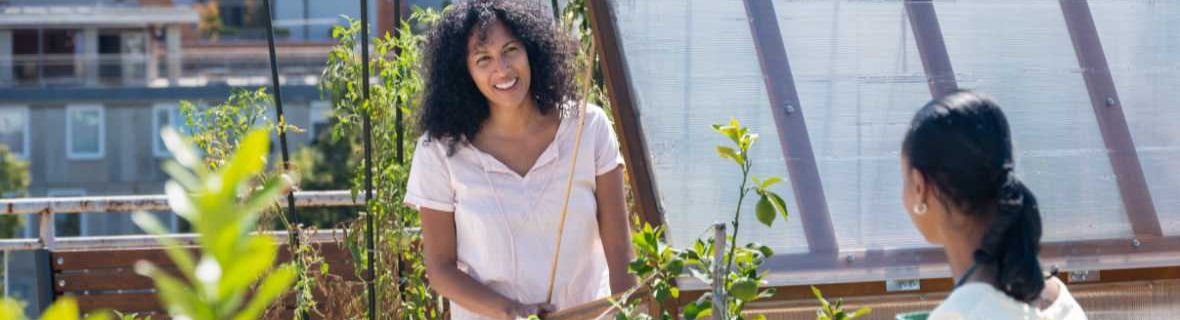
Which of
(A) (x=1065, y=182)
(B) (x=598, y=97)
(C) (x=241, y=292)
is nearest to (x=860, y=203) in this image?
(A) (x=1065, y=182)

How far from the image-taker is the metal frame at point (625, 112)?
283cm

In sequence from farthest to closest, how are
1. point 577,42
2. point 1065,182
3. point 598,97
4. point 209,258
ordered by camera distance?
point 598,97
point 577,42
point 1065,182
point 209,258

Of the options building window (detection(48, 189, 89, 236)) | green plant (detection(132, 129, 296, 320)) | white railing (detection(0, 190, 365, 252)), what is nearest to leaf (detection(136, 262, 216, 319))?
green plant (detection(132, 129, 296, 320))

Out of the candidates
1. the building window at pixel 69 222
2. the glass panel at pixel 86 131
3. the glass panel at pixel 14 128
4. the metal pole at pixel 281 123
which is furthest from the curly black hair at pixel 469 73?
the glass panel at pixel 14 128

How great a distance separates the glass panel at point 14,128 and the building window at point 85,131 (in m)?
1.04

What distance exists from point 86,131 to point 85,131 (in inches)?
1.0

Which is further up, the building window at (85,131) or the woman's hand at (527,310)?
the building window at (85,131)

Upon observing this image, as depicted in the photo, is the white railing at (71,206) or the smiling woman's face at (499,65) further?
the white railing at (71,206)

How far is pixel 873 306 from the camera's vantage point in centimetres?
295

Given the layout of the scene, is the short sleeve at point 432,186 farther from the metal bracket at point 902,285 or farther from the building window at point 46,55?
the building window at point 46,55

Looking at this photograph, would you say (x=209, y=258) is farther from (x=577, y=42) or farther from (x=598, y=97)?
(x=598, y=97)

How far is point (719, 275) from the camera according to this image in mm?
2146

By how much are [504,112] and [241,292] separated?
243 centimetres

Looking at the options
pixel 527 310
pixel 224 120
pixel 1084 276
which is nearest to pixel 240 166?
pixel 527 310
